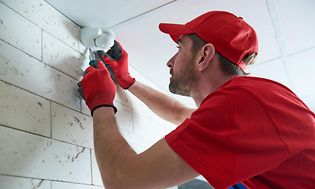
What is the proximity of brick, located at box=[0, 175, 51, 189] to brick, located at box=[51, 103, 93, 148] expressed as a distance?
19 centimetres

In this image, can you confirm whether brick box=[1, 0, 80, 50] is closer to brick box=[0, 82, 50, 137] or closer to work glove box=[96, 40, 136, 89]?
work glove box=[96, 40, 136, 89]

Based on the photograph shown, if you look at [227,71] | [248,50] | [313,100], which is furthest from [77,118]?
[313,100]

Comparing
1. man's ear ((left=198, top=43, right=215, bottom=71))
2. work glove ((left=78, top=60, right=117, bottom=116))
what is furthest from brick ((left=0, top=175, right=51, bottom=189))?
man's ear ((left=198, top=43, right=215, bottom=71))

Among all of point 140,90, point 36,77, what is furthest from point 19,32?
point 140,90

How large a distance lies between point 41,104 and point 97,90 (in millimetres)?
215

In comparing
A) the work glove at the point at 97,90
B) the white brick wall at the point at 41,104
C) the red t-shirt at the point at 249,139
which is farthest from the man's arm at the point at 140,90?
the red t-shirt at the point at 249,139

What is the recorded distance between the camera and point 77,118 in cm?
145

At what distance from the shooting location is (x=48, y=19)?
1460 mm

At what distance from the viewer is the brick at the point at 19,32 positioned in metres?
1.23

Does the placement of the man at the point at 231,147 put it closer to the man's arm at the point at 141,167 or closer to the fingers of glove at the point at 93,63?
the man's arm at the point at 141,167

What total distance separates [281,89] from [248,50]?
326 millimetres

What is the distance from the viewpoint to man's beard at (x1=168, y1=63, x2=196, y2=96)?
138 cm

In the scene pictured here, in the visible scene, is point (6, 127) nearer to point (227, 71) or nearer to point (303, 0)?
point (227, 71)

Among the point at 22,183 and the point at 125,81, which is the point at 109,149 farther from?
the point at 125,81
